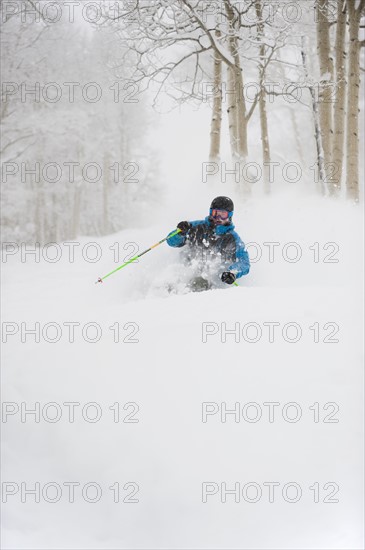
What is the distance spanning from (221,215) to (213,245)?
0.45m

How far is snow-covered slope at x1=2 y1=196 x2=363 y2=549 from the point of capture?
2844 millimetres

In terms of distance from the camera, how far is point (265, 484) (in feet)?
9.34

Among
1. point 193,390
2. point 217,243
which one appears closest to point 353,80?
point 217,243

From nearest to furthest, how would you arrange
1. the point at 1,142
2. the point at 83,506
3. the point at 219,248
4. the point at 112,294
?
the point at 83,506 < the point at 219,248 < the point at 112,294 < the point at 1,142

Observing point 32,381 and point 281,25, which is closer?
point 32,381

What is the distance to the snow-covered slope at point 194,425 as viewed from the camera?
284cm

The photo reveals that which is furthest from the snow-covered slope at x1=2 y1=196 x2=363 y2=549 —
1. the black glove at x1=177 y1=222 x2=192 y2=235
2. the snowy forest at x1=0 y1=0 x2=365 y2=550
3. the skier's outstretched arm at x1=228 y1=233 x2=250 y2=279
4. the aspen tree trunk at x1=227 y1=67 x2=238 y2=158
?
the aspen tree trunk at x1=227 y1=67 x2=238 y2=158

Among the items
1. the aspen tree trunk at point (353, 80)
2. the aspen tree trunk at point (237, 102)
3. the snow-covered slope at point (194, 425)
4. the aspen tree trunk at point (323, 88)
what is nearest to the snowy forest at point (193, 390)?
the snow-covered slope at point (194, 425)

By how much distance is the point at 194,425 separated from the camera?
124 inches

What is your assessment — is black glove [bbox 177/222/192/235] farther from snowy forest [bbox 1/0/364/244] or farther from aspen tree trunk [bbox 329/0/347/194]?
aspen tree trunk [bbox 329/0/347/194]

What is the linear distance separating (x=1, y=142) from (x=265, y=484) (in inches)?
536

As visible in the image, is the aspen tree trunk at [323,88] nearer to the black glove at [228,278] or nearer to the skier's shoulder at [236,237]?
the skier's shoulder at [236,237]

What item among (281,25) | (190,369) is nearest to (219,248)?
(190,369)

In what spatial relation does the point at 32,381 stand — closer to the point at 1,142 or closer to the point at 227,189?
the point at 227,189
